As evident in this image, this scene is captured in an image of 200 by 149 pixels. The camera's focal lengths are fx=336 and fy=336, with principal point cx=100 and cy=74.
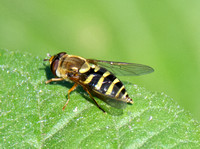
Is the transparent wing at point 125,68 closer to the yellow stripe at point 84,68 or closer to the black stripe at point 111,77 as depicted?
the yellow stripe at point 84,68

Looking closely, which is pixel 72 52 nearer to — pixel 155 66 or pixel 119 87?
pixel 155 66

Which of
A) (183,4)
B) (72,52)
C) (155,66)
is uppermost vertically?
(183,4)

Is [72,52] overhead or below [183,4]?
below

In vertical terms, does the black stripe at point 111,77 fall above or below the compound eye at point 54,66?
below

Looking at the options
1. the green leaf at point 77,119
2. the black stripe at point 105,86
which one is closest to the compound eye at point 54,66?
the green leaf at point 77,119

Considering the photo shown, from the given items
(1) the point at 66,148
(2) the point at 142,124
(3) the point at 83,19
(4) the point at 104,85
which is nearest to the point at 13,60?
(4) the point at 104,85

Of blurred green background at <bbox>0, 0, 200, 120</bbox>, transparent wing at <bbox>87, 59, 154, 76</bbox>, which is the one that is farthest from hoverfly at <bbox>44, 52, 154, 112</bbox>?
blurred green background at <bbox>0, 0, 200, 120</bbox>

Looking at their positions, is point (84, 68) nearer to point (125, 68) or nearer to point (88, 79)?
point (88, 79)
